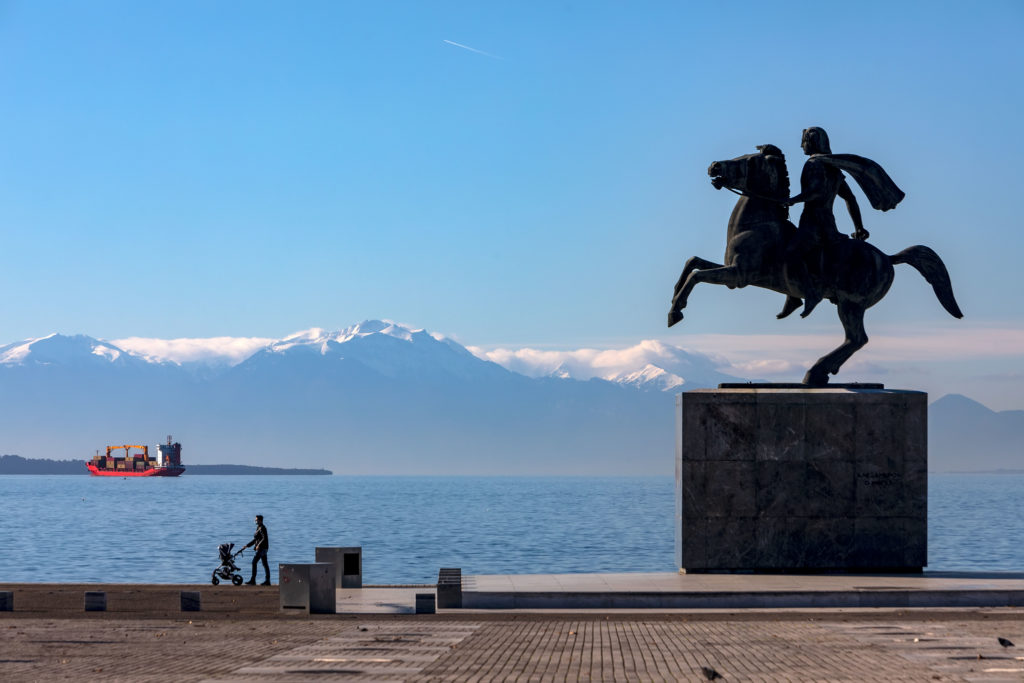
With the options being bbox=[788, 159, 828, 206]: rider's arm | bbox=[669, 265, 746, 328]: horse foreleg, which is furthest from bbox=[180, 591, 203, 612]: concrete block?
bbox=[788, 159, 828, 206]: rider's arm

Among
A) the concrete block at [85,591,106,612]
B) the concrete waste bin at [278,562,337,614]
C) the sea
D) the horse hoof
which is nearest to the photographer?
the concrete waste bin at [278,562,337,614]

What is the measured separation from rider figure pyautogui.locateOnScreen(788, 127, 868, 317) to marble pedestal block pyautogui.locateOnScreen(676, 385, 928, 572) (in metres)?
2.39

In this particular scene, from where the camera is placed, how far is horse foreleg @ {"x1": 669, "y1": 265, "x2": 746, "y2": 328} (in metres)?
25.8

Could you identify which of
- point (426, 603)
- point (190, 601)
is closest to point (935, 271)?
point (426, 603)

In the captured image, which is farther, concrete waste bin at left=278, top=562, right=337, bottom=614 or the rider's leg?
the rider's leg

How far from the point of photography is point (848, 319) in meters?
26.3

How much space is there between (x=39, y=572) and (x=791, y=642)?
38.4 meters

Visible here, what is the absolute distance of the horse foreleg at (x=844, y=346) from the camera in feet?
85.9

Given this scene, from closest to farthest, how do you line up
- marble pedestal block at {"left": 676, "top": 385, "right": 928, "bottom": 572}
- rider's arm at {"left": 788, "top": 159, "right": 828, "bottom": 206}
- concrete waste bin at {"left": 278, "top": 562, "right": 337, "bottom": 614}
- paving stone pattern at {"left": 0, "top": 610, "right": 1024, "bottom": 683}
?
paving stone pattern at {"left": 0, "top": 610, "right": 1024, "bottom": 683} < concrete waste bin at {"left": 278, "top": 562, "right": 337, "bottom": 614} < marble pedestal block at {"left": 676, "top": 385, "right": 928, "bottom": 572} < rider's arm at {"left": 788, "top": 159, "right": 828, "bottom": 206}

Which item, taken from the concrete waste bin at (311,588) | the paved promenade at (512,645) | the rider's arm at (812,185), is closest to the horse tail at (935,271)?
the rider's arm at (812,185)

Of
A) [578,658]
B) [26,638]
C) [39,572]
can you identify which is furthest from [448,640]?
[39,572]

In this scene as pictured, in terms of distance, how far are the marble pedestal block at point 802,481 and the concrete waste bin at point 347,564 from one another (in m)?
6.24

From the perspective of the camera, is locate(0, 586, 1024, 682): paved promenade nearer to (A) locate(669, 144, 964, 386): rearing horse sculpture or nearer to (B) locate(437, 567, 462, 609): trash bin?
(B) locate(437, 567, 462, 609): trash bin

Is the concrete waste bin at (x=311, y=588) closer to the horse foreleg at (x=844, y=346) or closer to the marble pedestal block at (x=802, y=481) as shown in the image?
the marble pedestal block at (x=802, y=481)
